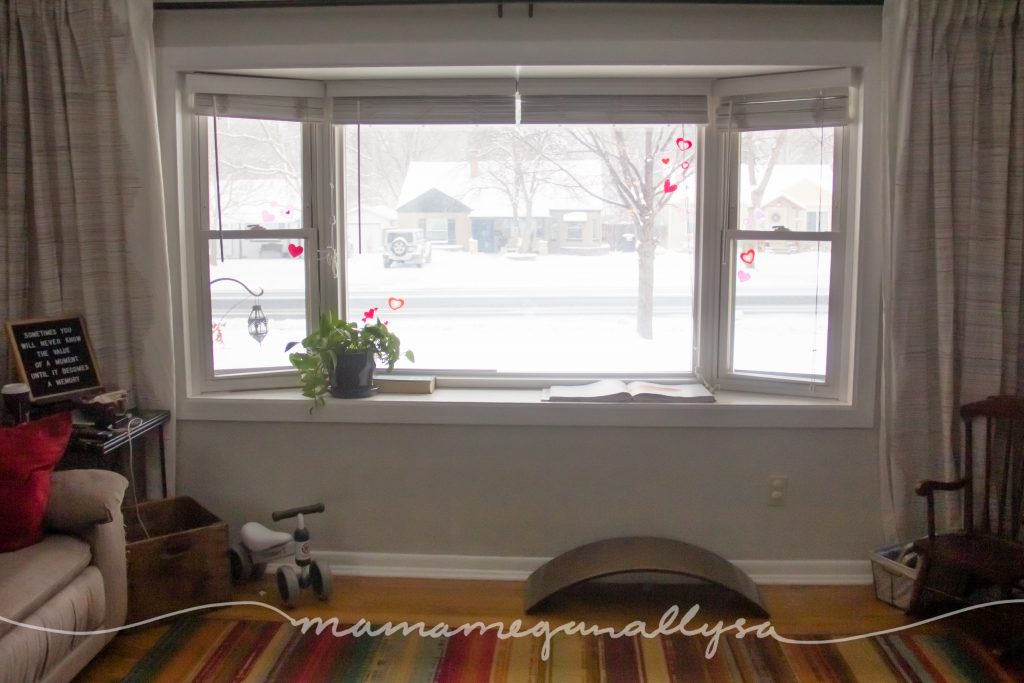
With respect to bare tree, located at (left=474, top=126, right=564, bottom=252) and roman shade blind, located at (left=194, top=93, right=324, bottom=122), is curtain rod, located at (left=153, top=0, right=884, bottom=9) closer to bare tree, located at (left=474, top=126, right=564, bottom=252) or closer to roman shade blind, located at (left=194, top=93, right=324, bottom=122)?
roman shade blind, located at (left=194, top=93, right=324, bottom=122)

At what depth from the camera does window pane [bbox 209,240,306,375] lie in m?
3.69

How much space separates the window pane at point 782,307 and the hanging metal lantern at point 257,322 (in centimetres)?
190

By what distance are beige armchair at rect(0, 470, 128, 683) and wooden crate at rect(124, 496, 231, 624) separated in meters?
0.16

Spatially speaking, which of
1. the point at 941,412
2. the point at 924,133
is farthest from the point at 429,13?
the point at 941,412

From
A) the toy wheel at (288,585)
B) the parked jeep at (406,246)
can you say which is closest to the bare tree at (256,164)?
the parked jeep at (406,246)

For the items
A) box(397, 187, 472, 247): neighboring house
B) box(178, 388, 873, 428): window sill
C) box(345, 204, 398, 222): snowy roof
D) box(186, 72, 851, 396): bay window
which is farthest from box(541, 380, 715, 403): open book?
box(345, 204, 398, 222): snowy roof

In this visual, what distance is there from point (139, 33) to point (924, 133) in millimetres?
2798

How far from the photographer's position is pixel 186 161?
357cm

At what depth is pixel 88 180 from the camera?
3387mm

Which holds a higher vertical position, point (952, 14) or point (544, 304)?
point (952, 14)

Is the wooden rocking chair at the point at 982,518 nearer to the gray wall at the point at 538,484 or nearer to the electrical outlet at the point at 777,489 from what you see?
Answer: the gray wall at the point at 538,484

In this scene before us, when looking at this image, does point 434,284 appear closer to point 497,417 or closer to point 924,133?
point 497,417

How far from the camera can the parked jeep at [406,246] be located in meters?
3.81

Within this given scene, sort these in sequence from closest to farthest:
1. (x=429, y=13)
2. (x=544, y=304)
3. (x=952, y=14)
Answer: (x=952, y=14) < (x=429, y=13) < (x=544, y=304)
